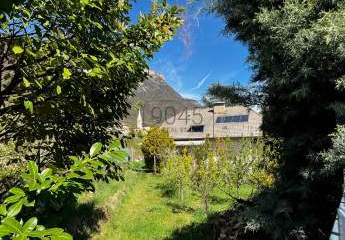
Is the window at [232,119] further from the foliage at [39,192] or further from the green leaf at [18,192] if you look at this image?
the green leaf at [18,192]

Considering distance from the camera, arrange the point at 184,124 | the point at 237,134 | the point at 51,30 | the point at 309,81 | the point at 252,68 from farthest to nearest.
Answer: the point at 184,124 → the point at 237,134 → the point at 252,68 → the point at 309,81 → the point at 51,30

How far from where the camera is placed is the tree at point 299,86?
450cm

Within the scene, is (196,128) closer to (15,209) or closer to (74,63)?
(74,63)

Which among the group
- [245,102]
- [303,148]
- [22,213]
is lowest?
[22,213]

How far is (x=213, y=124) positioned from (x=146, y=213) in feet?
104

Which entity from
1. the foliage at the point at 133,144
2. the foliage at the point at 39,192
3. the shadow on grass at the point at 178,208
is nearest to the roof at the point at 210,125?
the foliage at the point at 133,144

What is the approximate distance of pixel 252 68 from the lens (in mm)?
6027

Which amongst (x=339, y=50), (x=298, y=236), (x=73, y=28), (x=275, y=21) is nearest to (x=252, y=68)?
(x=275, y=21)

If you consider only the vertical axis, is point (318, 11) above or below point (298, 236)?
above

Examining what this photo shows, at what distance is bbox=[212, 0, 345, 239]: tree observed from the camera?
450 centimetres

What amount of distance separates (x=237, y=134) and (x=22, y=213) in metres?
38.8

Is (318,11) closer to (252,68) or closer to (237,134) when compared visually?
(252,68)

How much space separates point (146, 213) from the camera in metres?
12.6

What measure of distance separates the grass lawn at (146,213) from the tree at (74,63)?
4034mm
